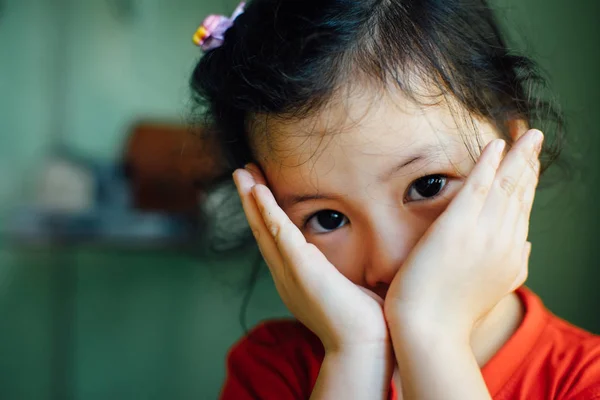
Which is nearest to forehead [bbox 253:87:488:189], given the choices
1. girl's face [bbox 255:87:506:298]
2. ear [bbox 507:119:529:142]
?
girl's face [bbox 255:87:506:298]

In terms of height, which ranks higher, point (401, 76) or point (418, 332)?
point (401, 76)

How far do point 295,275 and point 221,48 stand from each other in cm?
34

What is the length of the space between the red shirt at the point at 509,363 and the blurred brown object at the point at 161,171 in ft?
2.81

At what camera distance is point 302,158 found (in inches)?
28.1

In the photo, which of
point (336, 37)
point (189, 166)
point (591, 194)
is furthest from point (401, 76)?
point (189, 166)

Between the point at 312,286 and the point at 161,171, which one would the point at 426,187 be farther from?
the point at 161,171

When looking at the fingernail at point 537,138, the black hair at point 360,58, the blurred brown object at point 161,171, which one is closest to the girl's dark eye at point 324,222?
the black hair at point 360,58

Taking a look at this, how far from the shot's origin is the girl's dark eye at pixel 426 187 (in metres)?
0.70

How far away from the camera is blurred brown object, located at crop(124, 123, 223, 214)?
5.83ft

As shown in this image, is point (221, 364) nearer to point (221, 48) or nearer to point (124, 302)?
point (124, 302)

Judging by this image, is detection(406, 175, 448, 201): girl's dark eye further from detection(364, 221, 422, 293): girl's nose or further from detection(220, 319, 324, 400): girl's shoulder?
detection(220, 319, 324, 400): girl's shoulder

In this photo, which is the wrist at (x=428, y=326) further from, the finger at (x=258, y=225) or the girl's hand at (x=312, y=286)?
the finger at (x=258, y=225)

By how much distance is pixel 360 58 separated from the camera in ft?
2.29

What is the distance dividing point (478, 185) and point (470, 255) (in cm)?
8
